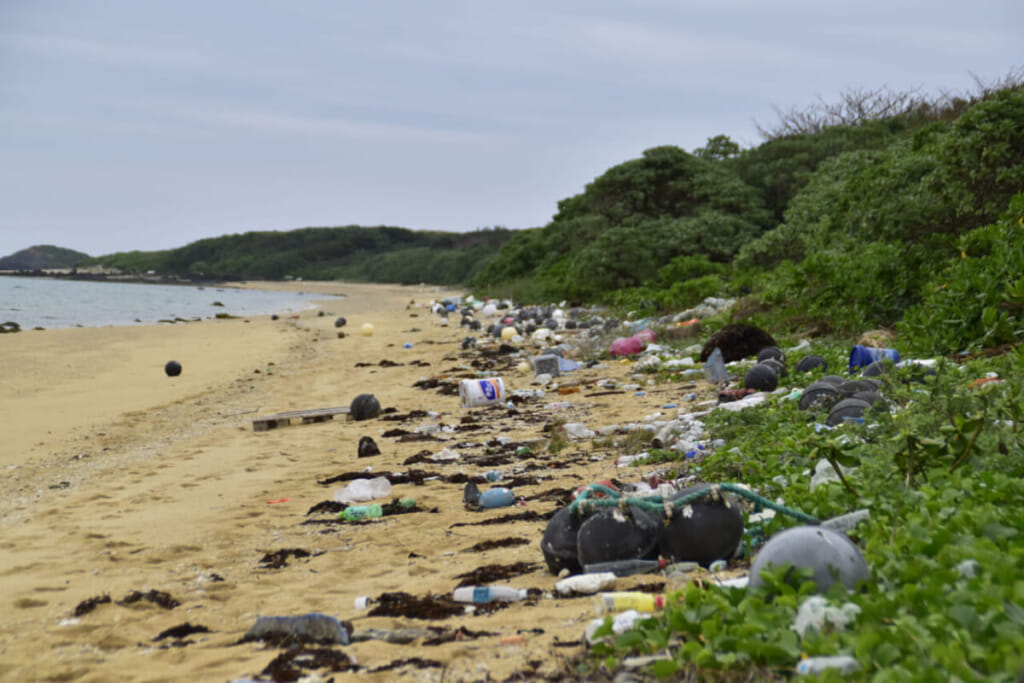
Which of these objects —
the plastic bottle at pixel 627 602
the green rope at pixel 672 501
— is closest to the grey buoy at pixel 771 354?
the green rope at pixel 672 501

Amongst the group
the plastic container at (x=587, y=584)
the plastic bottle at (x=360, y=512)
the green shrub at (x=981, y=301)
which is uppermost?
the green shrub at (x=981, y=301)

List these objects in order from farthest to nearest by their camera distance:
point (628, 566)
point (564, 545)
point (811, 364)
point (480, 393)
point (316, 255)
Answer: point (316, 255) < point (480, 393) < point (811, 364) < point (564, 545) < point (628, 566)

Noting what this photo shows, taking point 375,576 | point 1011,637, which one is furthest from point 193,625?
point 1011,637

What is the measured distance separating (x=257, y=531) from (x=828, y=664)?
354 cm

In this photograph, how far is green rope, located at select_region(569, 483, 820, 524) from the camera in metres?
2.93

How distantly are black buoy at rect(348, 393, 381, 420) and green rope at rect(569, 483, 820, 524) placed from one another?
213 inches

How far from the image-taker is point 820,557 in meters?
2.34

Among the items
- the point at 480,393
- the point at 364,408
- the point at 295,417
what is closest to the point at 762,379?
the point at 480,393

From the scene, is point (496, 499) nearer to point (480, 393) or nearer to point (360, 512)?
point (360, 512)

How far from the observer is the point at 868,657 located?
1869 mm

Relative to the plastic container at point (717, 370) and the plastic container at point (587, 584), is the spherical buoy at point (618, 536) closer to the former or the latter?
the plastic container at point (587, 584)

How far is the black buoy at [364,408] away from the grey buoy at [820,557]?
648 centimetres

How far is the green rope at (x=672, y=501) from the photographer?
9.62 ft

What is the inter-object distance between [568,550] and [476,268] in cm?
5721
